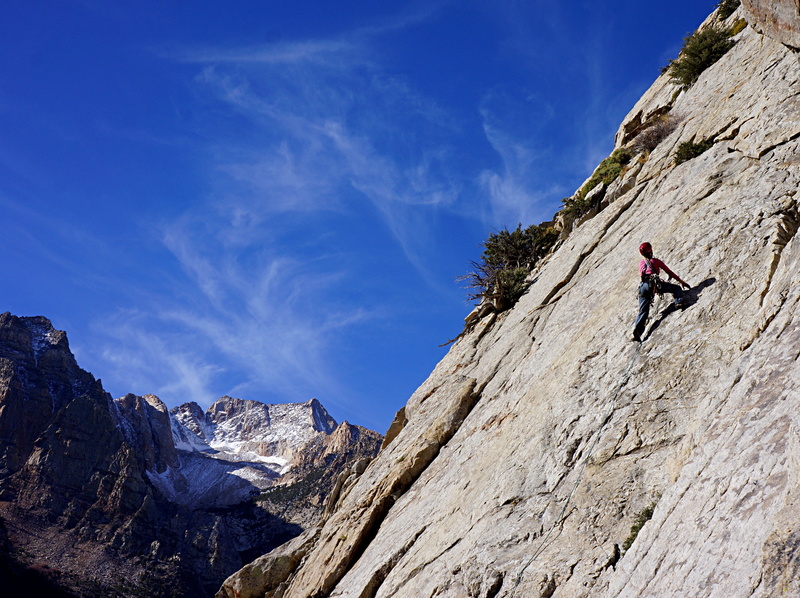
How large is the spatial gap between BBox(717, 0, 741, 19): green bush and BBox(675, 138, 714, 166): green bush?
41.3 feet

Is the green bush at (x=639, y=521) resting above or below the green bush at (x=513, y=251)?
below

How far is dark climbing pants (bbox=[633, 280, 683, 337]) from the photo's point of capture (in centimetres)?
1244

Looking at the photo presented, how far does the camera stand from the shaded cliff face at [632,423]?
737 cm

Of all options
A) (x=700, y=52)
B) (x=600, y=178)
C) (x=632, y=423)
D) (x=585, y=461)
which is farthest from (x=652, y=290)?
(x=700, y=52)

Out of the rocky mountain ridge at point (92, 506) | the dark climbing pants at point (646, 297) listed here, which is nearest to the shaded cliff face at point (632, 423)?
the dark climbing pants at point (646, 297)

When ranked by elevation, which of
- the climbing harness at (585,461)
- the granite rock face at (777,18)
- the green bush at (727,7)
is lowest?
the climbing harness at (585,461)

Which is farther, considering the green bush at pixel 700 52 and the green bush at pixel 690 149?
the green bush at pixel 700 52

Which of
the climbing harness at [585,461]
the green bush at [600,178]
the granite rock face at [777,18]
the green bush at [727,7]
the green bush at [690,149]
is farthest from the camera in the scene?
the green bush at [727,7]

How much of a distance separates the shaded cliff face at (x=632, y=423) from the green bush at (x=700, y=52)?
66.8 inches

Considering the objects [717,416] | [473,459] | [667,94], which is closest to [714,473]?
[717,416]

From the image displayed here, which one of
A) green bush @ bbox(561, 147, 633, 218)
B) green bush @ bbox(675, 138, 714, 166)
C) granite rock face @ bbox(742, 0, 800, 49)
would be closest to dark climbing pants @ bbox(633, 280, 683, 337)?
granite rock face @ bbox(742, 0, 800, 49)

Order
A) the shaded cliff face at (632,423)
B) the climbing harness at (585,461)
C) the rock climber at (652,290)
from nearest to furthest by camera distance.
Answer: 1. the shaded cliff face at (632,423)
2. the climbing harness at (585,461)
3. the rock climber at (652,290)

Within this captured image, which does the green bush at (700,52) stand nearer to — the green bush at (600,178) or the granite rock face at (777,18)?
the green bush at (600,178)

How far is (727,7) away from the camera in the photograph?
2723cm
